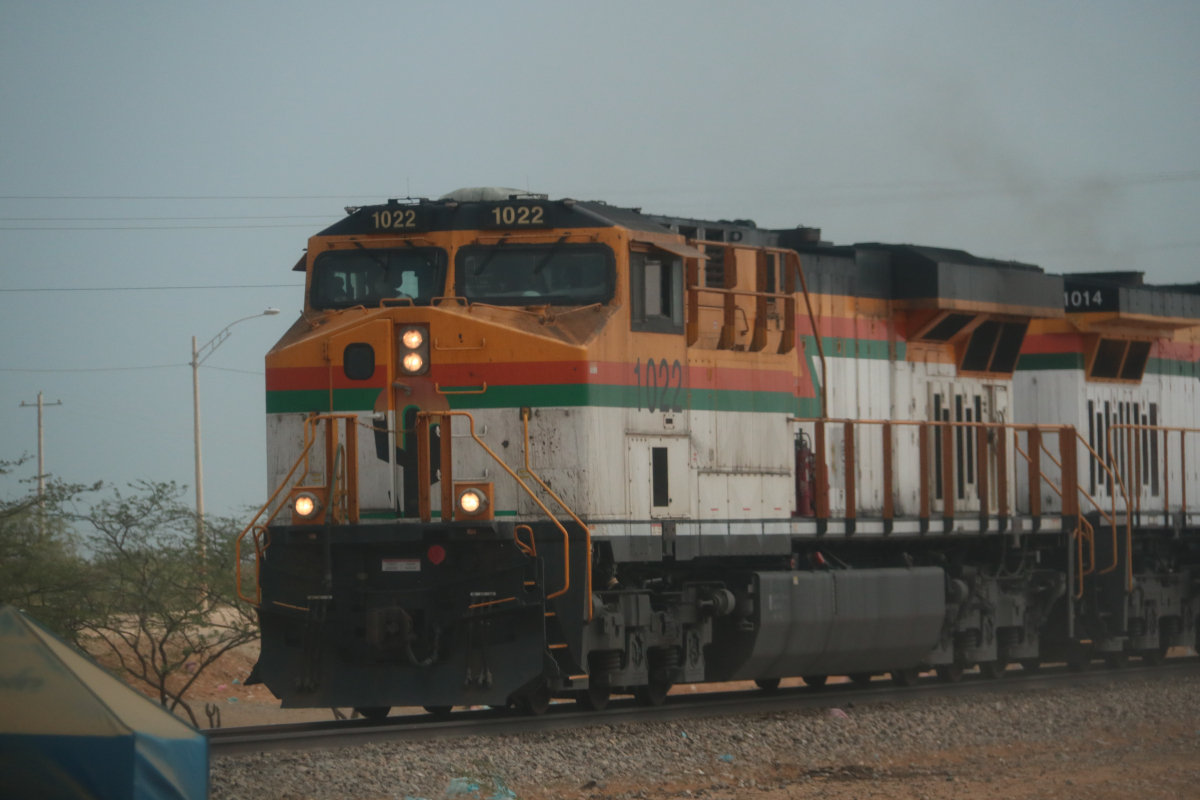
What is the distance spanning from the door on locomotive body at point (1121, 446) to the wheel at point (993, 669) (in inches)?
100

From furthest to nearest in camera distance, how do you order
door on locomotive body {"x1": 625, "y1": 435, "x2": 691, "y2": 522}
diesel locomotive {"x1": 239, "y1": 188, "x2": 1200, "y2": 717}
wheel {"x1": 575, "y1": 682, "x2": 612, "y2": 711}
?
1. wheel {"x1": 575, "y1": 682, "x2": 612, "y2": 711}
2. door on locomotive body {"x1": 625, "y1": 435, "x2": 691, "y2": 522}
3. diesel locomotive {"x1": 239, "y1": 188, "x2": 1200, "y2": 717}

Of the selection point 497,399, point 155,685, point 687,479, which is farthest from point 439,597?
point 155,685

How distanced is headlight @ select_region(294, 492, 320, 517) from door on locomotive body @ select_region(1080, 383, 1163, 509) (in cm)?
992

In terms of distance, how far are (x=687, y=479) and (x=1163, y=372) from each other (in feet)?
33.0

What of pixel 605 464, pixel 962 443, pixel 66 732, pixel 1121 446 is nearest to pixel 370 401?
pixel 605 464

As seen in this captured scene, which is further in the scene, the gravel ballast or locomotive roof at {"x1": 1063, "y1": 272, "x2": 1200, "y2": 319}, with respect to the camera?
locomotive roof at {"x1": 1063, "y1": 272, "x2": 1200, "y2": 319}

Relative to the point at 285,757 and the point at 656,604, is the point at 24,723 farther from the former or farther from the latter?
the point at 656,604

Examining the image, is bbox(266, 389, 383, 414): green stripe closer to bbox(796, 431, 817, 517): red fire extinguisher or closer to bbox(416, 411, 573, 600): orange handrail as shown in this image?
bbox(416, 411, 573, 600): orange handrail

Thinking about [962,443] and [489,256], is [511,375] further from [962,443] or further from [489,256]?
[962,443]

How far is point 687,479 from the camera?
12531 mm

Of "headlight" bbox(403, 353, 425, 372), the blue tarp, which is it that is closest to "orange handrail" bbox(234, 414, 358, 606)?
"headlight" bbox(403, 353, 425, 372)

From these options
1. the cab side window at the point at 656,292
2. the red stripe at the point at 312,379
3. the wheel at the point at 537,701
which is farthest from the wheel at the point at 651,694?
the red stripe at the point at 312,379

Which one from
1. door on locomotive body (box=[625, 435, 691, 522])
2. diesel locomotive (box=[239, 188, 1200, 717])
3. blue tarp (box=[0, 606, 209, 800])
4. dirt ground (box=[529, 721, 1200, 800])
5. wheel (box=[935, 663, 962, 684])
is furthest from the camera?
wheel (box=[935, 663, 962, 684])

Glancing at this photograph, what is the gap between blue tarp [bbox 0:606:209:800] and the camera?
5.13 m
